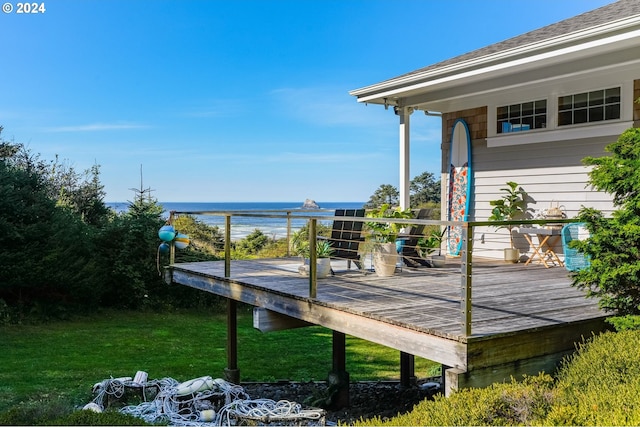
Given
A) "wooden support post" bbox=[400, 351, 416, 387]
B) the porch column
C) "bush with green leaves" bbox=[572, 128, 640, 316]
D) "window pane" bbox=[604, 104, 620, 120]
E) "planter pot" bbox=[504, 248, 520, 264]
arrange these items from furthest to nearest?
the porch column < "planter pot" bbox=[504, 248, 520, 264] < "wooden support post" bbox=[400, 351, 416, 387] < "window pane" bbox=[604, 104, 620, 120] < "bush with green leaves" bbox=[572, 128, 640, 316]

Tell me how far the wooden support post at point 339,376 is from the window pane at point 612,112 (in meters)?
4.24

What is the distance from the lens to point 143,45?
29766 millimetres

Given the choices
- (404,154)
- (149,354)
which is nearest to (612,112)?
(404,154)

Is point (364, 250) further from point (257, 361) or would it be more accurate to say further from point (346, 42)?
point (346, 42)

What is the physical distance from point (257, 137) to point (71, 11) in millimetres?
31264

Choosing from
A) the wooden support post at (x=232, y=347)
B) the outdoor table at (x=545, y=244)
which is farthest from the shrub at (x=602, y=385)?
the wooden support post at (x=232, y=347)

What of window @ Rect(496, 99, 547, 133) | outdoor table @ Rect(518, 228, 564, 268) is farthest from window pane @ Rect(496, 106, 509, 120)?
outdoor table @ Rect(518, 228, 564, 268)

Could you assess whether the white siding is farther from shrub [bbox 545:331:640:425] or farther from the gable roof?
shrub [bbox 545:331:640:425]

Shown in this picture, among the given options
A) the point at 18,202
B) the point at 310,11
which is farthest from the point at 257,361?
the point at 310,11

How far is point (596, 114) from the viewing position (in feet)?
22.8

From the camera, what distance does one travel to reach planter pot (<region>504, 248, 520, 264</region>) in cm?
785

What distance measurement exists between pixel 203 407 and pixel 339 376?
1594 millimetres

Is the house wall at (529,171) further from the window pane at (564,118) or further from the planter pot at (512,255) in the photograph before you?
the window pane at (564,118)

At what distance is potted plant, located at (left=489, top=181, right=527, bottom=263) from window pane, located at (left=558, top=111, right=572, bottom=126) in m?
1.04
